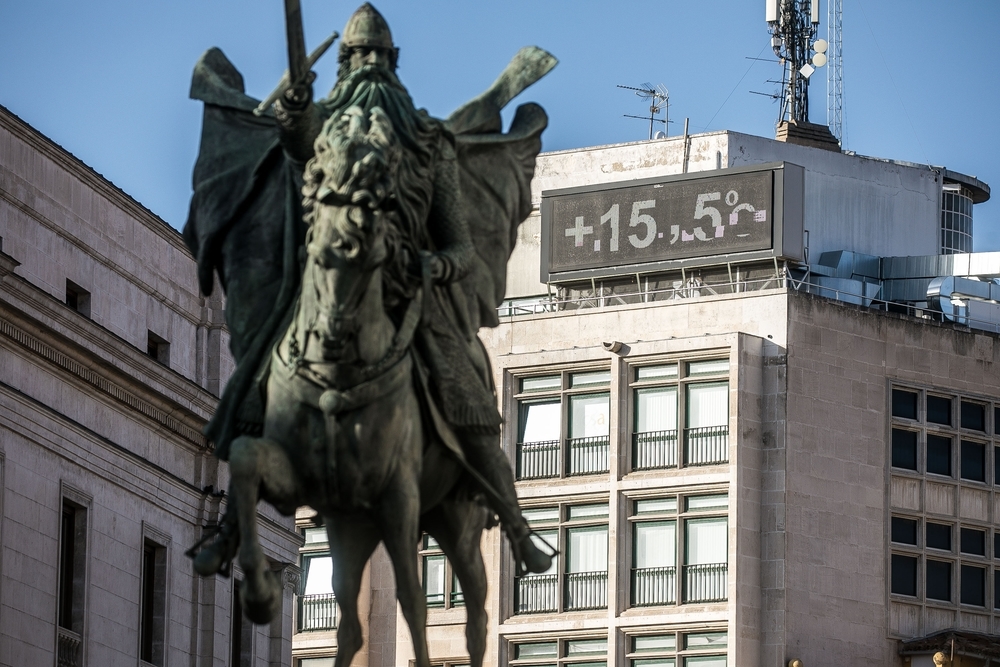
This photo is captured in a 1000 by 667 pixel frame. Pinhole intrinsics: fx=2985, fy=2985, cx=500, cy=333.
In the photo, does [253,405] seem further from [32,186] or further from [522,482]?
[522,482]

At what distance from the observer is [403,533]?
1933 centimetres

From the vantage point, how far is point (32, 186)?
205ft

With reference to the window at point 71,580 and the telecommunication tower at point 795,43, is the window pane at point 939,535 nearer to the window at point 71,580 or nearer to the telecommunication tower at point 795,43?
the telecommunication tower at point 795,43

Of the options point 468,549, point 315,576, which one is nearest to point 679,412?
point 315,576

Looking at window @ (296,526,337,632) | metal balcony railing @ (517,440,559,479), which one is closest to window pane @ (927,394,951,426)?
metal balcony railing @ (517,440,559,479)

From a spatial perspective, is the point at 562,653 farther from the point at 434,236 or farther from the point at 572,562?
the point at 434,236

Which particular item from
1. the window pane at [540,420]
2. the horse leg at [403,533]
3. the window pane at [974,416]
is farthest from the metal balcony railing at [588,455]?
the horse leg at [403,533]

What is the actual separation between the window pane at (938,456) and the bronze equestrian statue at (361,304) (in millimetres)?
71326

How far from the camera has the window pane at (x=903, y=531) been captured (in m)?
90.7

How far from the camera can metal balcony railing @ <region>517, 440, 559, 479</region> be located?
8969cm

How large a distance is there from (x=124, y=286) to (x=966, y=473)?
34.1m

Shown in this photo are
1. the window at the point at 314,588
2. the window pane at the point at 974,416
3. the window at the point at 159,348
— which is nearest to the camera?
the window at the point at 159,348

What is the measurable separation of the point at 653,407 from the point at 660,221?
8.01 m

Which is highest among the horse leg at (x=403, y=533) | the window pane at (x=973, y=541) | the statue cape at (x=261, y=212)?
the window pane at (x=973, y=541)
